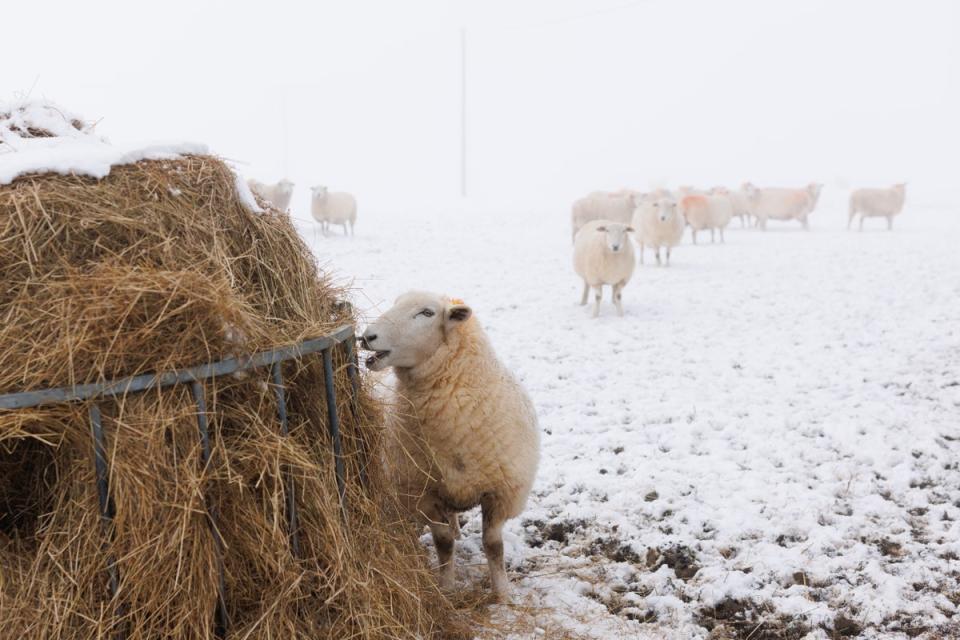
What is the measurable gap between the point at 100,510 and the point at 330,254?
1401 cm

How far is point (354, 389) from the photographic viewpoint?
3.29 meters

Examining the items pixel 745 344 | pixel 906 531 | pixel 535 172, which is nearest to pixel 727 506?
pixel 906 531

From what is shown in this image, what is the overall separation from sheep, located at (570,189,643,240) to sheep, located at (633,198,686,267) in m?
3.74

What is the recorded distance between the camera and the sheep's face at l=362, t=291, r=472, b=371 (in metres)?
3.77

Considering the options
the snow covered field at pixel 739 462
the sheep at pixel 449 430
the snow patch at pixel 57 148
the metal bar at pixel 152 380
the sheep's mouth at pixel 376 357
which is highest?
the snow patch at pixel 57 148

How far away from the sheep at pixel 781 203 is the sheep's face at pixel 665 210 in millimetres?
9914

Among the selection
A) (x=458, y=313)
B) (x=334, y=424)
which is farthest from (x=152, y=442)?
(x=458, y=313)

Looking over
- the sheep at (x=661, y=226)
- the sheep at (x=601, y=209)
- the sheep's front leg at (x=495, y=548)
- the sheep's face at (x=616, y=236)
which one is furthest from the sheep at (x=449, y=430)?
the sheep at (x=601, y=209)

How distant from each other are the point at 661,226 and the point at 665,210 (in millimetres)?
365

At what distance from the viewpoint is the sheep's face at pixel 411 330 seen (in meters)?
3.77

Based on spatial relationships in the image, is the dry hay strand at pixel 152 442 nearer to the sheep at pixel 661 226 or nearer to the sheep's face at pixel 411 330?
the sheep's face at pixel 411 330

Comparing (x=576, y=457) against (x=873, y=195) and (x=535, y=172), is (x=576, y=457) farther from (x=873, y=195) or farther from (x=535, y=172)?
(x=535, y=172)

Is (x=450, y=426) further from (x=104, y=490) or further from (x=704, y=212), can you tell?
(x=704, y=212)

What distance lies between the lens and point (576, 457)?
5.57 m
